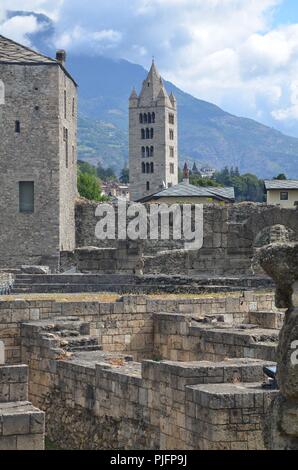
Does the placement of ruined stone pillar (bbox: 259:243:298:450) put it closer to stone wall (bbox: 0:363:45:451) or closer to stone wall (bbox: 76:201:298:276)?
stone wall (bbox: 0:363:45:451)

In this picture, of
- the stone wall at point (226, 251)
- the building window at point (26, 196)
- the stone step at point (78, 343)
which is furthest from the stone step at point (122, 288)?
the building window at point (26, 196)

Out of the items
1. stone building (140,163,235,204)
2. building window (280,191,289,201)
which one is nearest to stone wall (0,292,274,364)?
stone building (140,163,235,204)

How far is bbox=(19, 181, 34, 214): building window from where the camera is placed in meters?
48.0

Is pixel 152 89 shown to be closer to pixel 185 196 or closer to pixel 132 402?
pixel 185 196

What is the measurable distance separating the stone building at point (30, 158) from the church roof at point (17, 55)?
5 cm

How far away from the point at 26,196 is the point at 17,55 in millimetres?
6700

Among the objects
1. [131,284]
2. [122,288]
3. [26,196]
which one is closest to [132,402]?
[122,288]

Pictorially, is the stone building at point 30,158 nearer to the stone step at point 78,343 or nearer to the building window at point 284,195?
the stone step at point 78,343

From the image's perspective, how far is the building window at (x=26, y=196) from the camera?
48.0 metres

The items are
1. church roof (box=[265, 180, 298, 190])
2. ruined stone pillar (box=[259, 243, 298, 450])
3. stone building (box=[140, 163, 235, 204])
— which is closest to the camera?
ruined stone pillar (box=[259, 243, 298, 450])

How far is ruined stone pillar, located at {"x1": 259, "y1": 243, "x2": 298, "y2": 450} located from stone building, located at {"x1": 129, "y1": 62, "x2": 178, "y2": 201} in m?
137

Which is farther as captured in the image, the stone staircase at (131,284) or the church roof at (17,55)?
the church roof at (17,55)

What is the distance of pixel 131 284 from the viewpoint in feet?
75.8
